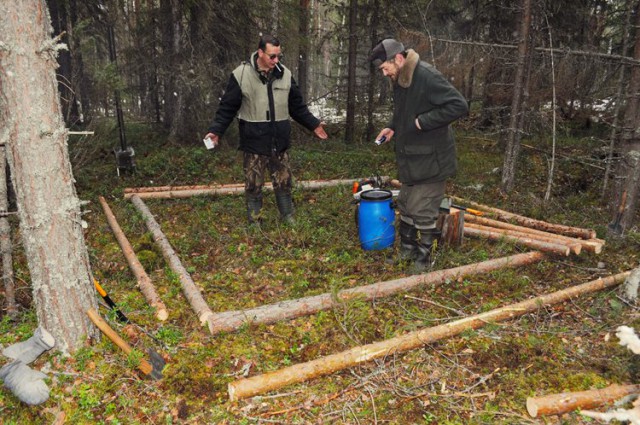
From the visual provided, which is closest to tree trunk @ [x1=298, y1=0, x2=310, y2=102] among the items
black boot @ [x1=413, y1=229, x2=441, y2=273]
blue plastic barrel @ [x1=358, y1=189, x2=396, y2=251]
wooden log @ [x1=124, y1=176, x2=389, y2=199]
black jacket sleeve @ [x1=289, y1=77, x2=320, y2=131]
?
wooden log @ [x1=124, y1=176, x2=389, y2=199]

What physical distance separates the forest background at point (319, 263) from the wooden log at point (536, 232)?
0.74 feet

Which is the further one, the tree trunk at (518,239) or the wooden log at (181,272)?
the tree trunk at (518,239)

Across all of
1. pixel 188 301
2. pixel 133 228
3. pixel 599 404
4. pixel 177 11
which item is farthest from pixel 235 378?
pixel 177 11

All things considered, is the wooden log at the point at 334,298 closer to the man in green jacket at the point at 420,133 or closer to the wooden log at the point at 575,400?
the man in green jacket at the point at 420,133

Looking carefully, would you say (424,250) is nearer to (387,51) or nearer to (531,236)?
(531,236)

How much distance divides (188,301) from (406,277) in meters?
2.74

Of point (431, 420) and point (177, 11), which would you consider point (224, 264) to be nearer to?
point (431, 420)

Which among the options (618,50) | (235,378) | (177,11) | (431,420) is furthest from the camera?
(618,50)

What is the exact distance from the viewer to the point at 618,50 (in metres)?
14.2

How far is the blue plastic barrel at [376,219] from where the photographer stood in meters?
6.15

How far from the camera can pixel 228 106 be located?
670 centimetres

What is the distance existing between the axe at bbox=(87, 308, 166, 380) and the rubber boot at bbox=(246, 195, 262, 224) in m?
3.58

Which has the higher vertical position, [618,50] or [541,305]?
[618,50]

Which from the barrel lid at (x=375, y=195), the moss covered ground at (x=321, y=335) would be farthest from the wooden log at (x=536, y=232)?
the barrel lid at (x=375, y=195)
